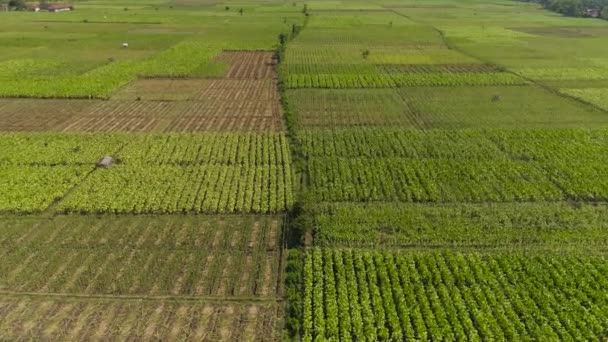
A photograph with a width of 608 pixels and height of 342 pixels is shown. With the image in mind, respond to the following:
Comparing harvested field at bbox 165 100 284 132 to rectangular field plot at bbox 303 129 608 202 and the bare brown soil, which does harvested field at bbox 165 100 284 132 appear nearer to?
the bare brown soil

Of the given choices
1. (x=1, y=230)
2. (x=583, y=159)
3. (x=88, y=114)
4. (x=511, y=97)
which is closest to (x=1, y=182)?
(x=1, y=230)

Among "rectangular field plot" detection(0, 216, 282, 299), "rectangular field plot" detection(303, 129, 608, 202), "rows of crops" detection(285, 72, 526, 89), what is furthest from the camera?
"rows of crops" detection(285, 72, 526, 89)

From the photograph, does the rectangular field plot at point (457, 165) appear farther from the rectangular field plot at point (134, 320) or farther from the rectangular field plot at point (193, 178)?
the rectangular field plot at point (134, 320)

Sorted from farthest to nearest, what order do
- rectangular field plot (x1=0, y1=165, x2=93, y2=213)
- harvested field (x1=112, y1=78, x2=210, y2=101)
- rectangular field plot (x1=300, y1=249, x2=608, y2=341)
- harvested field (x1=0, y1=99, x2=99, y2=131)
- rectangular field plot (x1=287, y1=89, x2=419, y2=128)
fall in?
harvested field (x1=112, y1=78, x2=210, y2=101) → rectangular field plot (x1=287, y1=89, x2=419, y2=128) → harvested field (x1=0, y1=99, x2=99, y2=131) → rectangular field plot (x1=0, y1=165, x2=93, y2=213) → rectangular field plot (x1=300, y1=249, x2=608, y2=341)

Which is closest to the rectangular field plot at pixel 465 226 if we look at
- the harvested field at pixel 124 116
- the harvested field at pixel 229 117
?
the harvested field at pixel 229 117

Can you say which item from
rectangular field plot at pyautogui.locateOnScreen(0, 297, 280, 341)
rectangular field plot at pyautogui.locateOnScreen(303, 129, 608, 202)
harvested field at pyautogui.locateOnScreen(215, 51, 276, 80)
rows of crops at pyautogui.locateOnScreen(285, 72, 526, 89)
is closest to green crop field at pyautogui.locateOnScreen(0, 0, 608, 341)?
rectangular field plot at pyautogui.locateOnScreen(0, 297, 280, 341)

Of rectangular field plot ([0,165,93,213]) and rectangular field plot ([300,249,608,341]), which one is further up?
rectangular field plot ([0,165,93,213])

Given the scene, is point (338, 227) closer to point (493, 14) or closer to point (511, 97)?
point (511, 97)

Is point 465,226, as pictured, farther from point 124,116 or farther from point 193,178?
point 124,116

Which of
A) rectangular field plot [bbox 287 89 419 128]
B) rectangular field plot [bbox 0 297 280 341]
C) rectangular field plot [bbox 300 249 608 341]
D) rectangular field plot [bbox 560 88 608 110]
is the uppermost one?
rectangular field plot [bbox 560 88 608 110]
